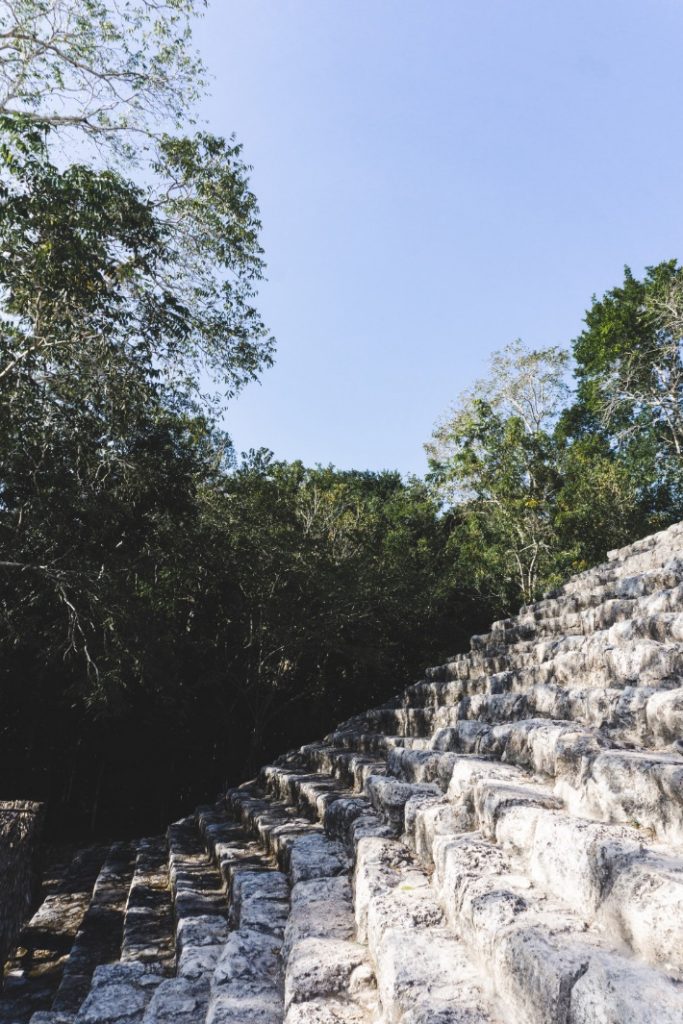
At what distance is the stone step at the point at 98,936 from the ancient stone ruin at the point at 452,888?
0.06 ft

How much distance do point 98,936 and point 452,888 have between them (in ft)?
8.80

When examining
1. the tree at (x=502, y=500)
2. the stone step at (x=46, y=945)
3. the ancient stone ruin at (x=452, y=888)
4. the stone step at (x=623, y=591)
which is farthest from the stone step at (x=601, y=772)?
the tree at (x=502, y=500)

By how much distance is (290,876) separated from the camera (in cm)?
293

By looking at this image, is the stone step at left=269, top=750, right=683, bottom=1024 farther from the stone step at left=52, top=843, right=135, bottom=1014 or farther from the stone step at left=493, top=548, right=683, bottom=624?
the stone step at left=493, top=548, right=683, bottom=624

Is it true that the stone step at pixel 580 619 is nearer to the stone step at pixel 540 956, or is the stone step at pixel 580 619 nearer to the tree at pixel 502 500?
the stone step at pixel 540 956

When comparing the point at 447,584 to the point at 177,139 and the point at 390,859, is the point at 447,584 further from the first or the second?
the point at 390,859

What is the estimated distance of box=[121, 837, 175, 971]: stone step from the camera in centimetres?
293

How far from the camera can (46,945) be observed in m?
3.53

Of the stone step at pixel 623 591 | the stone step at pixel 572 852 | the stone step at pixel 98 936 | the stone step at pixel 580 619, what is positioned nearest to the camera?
the stone step at pixel 572 852

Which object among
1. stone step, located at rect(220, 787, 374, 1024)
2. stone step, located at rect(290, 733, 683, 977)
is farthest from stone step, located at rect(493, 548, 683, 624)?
stone step, located at rect(220, 787, 374, 1024)

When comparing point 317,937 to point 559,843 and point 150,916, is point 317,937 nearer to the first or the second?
point 559,843

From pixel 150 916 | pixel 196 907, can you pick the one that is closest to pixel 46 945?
pixel 150 916

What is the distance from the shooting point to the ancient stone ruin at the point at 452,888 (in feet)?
3.93

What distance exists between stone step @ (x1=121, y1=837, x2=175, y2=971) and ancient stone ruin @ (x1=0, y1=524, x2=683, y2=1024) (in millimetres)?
17
